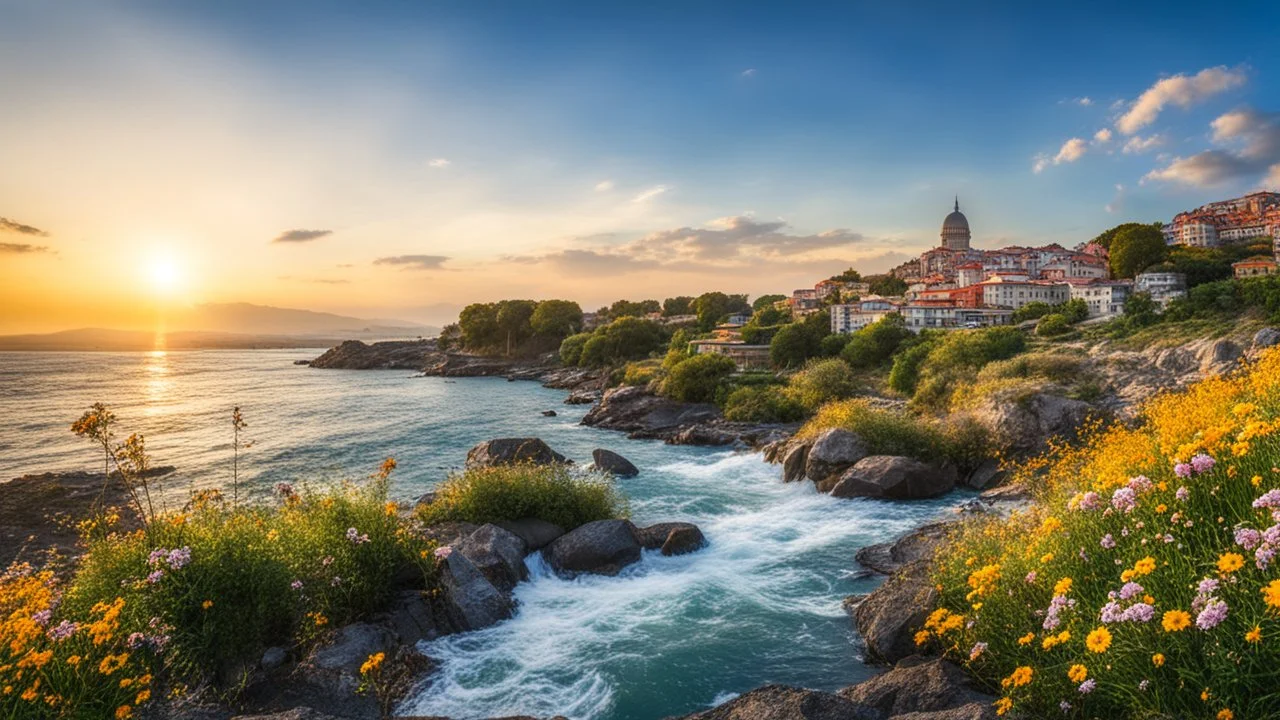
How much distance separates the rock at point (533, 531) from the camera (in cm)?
1767

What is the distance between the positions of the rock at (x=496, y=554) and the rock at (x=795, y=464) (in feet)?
50.0

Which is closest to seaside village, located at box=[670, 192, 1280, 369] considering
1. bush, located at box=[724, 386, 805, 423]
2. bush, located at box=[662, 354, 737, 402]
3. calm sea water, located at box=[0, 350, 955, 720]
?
bush, located at box=[662, 354, 737, 402]

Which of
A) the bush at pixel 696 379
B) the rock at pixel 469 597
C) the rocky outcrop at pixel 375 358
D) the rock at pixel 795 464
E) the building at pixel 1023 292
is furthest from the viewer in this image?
the rocky outcrop at pixel 375 358

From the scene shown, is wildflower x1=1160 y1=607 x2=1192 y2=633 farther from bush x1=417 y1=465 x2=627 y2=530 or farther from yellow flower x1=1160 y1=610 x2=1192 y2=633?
bush x1=417 y1=465 x2=627 y2=530

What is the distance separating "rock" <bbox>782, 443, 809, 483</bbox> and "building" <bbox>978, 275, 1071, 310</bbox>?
71072mm

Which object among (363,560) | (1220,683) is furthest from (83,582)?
(1220,683)

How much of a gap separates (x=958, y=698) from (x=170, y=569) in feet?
35.3

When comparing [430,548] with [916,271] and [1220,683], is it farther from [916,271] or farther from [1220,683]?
[916,271]

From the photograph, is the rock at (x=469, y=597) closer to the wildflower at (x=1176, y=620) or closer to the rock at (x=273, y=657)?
the rock at (x=273, y=657)

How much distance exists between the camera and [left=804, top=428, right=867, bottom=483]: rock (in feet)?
87.7

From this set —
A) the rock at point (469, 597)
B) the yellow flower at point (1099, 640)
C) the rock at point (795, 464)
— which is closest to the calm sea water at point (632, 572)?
the rock at point (469, 597)

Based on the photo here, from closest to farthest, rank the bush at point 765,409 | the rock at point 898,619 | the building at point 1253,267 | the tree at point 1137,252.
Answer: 1. the rock at point 898,619
2. the bush at point 765,409
3. the building at point 1253,267
4. the tree at point 1137,252

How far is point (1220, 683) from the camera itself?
16.0ft

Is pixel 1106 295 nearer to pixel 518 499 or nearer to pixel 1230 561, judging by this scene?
pixel 518 499
